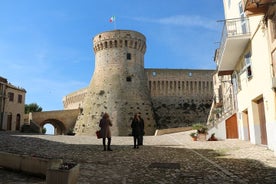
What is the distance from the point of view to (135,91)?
3666 centimetres

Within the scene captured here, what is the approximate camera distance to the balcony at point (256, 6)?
952 cm

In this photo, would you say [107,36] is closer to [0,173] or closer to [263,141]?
[263,141]

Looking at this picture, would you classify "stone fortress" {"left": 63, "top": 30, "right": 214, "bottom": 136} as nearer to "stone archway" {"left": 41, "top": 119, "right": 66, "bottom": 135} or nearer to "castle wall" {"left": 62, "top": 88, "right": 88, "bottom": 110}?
"stone archway" {"left": 41, "top": 119, "right": 66, "bottom": 135}

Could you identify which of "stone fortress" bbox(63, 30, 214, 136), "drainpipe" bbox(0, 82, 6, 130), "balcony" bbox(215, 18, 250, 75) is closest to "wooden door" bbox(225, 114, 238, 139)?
"balcony" bbox(215, 18, 250, 75)

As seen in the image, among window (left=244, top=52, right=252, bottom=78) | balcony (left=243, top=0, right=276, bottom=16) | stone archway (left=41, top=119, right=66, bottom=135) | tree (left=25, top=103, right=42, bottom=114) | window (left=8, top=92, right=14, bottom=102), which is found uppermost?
tree (left=25, top=103, right=42, bottom=114)

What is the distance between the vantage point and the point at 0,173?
5.93m

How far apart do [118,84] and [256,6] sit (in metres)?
27.3

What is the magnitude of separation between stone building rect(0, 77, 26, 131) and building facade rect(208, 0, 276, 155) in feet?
84.0

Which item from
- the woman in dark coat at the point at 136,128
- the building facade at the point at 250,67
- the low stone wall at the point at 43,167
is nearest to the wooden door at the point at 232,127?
the building facade at the point at 250,67

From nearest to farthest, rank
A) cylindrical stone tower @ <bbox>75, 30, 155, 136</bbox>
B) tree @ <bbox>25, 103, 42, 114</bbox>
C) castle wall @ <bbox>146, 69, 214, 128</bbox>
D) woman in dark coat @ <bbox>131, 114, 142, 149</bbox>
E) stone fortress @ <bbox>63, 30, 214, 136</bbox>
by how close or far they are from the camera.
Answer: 1. woman in dark coat @ <bbox>131, 114, 142, 149</bbox>
2. cylindrical stone tower @ <bbox>75, 30, 155, 136</bbox>
3. stone fortress @ <bbox>63, 30, 214, 136</bbox>
4. castle wall @ <bbox>146, 69, 214, 128</bbox>
5. tree @ <bbox>25, 103, 42, 114</bbox>

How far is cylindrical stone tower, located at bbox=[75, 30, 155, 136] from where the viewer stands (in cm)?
3488

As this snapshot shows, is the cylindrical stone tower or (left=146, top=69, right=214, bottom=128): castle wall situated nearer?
the cylindrical stone tower

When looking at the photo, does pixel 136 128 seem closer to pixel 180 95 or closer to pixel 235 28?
pixel 235 28

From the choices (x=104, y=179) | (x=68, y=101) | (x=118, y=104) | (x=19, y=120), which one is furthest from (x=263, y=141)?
(x=68, y=101)
